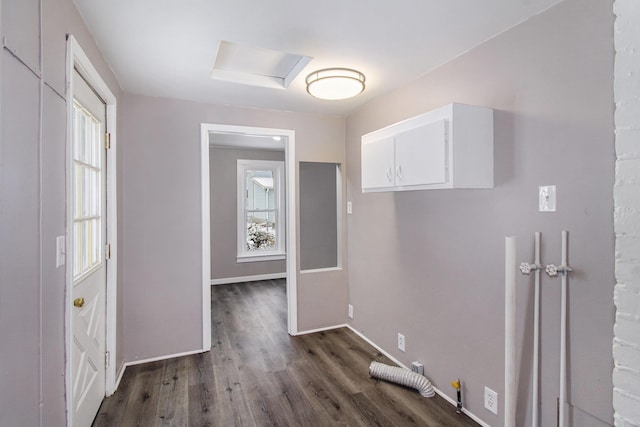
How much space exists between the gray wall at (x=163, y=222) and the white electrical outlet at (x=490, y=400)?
2.36m

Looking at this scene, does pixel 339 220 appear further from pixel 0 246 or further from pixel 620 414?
pixel 0 246

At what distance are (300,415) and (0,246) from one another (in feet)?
6.23

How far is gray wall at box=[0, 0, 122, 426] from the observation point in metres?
0.97

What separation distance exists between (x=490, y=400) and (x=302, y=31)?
7.86 ft

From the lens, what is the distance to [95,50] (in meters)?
1.94

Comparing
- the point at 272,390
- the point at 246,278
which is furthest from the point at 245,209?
the point at 272,390

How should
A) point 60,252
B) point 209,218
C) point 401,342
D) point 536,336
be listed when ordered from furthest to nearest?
point 209,218 → point 401,342 → point 536,336 → point 60,252

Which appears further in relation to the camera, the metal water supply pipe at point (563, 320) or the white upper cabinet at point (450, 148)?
the white upper cabinet at point (450, 148)

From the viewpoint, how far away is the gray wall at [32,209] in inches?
38.4

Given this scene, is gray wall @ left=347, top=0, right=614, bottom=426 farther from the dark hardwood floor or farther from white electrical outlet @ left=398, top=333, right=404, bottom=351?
the dark hardwood floor

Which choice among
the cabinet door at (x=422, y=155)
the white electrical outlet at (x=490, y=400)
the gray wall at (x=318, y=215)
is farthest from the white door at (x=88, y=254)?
the gray wall at (x=318, y=215)

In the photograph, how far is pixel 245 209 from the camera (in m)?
5.91

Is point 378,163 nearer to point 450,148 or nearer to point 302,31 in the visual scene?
point 450,148

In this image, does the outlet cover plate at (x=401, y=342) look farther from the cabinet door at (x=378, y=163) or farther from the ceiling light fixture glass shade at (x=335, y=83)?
the ceiling light fixture glass shade at (x=335, y=83)
